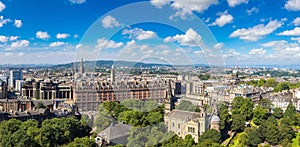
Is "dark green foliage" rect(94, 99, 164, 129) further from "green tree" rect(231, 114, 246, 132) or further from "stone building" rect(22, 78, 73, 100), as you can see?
"stone building" rect(22, 78, 73, 100)

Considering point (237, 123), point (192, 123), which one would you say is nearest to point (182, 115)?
point (192, 123)

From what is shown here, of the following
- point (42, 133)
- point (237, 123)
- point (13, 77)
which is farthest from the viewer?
point (13, 77)

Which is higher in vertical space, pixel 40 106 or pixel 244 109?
pixel 244 109

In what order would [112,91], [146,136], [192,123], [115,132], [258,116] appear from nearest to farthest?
[146,136], [115,132], [192,123], [258,116], [112,91]

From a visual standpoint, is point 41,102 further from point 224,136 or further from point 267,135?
point 267,135

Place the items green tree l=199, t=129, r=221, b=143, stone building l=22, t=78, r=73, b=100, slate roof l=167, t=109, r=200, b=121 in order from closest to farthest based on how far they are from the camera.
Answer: green tree l=199, t=129, r=221, b=143
slate roof l=167, t=109, r=200, b=121
stone building l=22, t=78, r=73, b=100

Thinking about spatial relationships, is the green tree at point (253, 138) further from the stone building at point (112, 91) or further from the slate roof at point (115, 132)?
the stone building at point (112, 91)

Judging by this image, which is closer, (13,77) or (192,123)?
(192,123)

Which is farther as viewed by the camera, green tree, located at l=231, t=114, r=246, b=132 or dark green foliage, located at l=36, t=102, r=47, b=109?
dark green foliage, located at l=36, t=102, r=47, b=109

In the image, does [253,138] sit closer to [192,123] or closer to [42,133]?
[192,123]

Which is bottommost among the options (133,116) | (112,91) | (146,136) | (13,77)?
(146,136)

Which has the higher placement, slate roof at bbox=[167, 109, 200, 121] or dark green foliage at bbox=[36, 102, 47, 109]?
slate roof at bbox=[167, 109, 200, 121]

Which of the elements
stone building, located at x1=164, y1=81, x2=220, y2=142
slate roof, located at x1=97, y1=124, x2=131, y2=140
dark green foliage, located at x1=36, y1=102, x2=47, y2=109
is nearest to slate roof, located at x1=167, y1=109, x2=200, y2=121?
stone building, located at x1=164, y1=81, x2=220, y2=142
